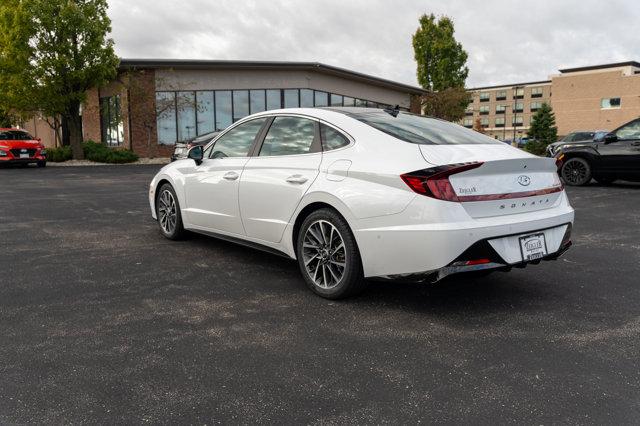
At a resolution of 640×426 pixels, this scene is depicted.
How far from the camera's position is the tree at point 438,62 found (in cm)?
4512

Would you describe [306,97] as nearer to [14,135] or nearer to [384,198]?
[14,135]

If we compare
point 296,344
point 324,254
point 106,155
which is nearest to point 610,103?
point 106,155

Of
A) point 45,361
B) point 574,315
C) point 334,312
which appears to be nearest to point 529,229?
point 574,315

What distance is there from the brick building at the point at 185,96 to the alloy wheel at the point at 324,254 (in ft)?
91.6

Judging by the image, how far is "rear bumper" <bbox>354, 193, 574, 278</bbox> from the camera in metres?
3.55

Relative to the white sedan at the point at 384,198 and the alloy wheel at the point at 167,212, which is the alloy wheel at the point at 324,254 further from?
the alloy wheel at the point at 167,212

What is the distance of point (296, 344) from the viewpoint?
339 centimetres

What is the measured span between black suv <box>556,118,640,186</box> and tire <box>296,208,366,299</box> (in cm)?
1108

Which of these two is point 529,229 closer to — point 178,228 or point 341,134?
point 341,134

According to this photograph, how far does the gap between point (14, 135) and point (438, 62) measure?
36.2 m

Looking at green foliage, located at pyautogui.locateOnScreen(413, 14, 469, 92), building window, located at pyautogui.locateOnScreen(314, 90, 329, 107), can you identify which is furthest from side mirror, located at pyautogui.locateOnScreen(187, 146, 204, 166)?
green foliage, located at pyautogui.locateOnScreen(413, 14, 469, 92)

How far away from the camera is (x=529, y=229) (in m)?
3.87

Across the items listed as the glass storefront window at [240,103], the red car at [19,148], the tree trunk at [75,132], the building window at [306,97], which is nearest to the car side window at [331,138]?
the red car at [19,148]

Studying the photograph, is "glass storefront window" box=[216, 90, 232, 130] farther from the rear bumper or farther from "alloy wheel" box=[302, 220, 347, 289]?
the rear bumper
